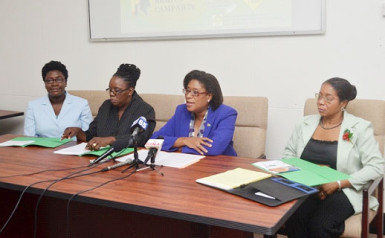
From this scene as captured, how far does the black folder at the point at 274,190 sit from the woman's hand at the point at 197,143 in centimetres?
63

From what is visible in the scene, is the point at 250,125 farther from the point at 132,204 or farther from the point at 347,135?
the point at 132,204

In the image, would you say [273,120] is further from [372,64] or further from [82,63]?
[82,63]

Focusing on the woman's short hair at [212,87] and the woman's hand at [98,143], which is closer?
the woman's hand at [98,143]

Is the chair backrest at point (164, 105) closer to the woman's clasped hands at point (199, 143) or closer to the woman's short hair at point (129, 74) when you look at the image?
the woman's short hair at point (129, 74)

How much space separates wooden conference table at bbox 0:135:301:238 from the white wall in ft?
3.68

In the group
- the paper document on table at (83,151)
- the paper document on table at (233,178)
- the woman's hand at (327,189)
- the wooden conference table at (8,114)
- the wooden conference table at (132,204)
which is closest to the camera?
the wooden conference table at (132,204)

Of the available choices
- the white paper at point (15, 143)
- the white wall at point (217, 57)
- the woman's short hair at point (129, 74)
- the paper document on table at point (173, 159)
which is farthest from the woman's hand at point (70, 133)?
the white wall at point (217, 57)

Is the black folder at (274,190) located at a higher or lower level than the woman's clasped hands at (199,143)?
lower

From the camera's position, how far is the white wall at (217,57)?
9.67 ft

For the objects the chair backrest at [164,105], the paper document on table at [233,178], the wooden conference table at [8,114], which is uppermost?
the chair backrest at [164,105]

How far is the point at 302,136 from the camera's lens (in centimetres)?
256

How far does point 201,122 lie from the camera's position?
2.74 m

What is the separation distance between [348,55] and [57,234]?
2.19 meters

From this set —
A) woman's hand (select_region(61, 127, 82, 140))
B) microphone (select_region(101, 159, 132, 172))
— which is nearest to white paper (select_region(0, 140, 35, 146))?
woman's hand (select_region(61, 127, 82, 140))
